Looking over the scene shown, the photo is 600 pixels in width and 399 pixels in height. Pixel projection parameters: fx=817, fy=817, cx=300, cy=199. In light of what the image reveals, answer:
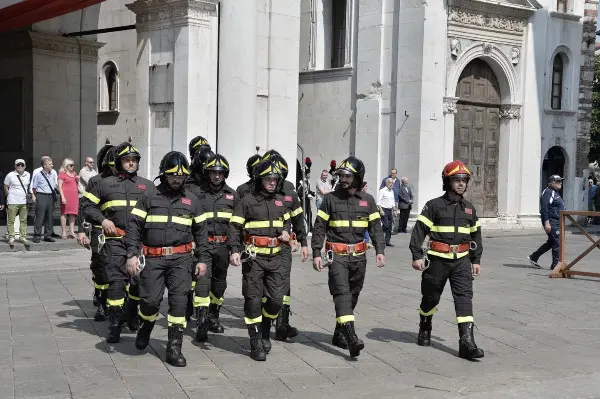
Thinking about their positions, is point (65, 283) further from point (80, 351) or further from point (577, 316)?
point (577, 316)

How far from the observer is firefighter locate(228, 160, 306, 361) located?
7.61 meters

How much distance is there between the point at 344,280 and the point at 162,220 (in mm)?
1800

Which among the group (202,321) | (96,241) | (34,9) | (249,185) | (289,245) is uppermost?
(34,9)

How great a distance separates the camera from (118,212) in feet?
28.2

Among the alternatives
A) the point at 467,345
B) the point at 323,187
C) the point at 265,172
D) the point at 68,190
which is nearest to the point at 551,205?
the point at 323,187

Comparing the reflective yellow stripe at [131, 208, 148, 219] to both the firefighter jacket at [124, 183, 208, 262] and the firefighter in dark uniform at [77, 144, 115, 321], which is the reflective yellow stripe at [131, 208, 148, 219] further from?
the firefighter in dark uniform at [77, 144, 115, 321]

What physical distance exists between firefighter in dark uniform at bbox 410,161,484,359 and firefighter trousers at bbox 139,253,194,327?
7.42 feet

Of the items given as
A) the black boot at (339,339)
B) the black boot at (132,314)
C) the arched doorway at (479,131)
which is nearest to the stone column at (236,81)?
the black boot at (132,314)

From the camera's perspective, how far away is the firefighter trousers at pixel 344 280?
768 centimetres

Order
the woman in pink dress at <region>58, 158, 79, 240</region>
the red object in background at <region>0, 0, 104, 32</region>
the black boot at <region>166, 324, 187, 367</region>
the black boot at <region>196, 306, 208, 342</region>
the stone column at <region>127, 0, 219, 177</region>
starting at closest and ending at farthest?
the black boot at <region>166, 324, 187, 367</region>
the black boot at <region>196, 306, 208, 342</region>
the woman in pink dress at <region>58, 158, 79, 240</region>
the stone column at <region>127, 0, 219, 177</region>
the red object in background at <region>0, 0, 104, 32</region>

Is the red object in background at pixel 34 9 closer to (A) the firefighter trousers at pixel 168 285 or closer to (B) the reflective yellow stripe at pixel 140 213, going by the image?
(B) the reflective yellow stripe at pixel 140 213

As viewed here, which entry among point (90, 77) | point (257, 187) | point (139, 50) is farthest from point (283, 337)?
point (90, 77)

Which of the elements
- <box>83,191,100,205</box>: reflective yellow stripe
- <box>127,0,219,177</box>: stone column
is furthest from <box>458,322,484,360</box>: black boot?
<box>127,0,219,177</box>: stone column

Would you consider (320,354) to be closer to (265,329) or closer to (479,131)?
(265,329)
